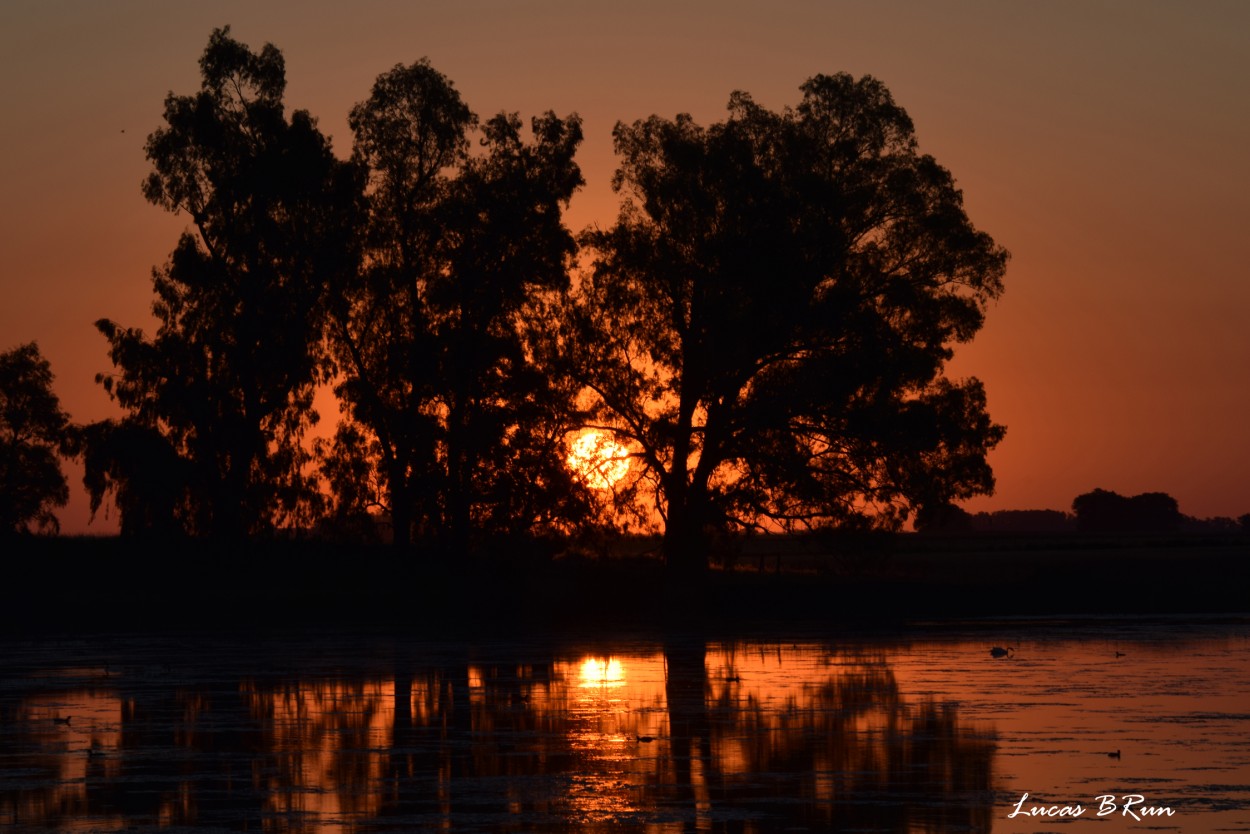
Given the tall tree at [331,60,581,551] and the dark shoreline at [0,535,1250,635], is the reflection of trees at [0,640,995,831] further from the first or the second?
the tall tree at [331,60,581,551]

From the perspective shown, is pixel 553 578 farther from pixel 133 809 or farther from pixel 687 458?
pixel 133 809

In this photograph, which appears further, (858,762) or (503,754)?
(503,754)

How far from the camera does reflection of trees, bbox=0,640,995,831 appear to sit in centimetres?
1588

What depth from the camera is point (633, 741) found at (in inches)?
832

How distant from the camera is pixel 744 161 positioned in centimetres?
6562

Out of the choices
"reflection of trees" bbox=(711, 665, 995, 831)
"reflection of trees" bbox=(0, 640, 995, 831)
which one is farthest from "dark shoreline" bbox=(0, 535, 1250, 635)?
"reflection of trees" bbox=(711, 665, 995, 831)

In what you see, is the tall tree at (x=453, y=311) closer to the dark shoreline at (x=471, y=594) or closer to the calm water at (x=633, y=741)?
the dark shoreline at (x=471, y=594)

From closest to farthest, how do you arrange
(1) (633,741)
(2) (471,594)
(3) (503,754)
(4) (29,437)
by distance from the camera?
(3) (503,754) → (1) (633,741) → (2) (471,594) → (4) (29,437)

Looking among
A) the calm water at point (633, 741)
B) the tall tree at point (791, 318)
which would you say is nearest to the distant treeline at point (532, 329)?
the tall tree at point (791, 318)

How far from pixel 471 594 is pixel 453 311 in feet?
41.6

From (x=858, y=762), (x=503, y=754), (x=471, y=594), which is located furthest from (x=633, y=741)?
(x=471, y=594)

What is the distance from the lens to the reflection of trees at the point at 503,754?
1588cm

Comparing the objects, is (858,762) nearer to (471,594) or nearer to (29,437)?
(471,594)

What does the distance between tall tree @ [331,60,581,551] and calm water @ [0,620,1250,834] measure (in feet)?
99.5
